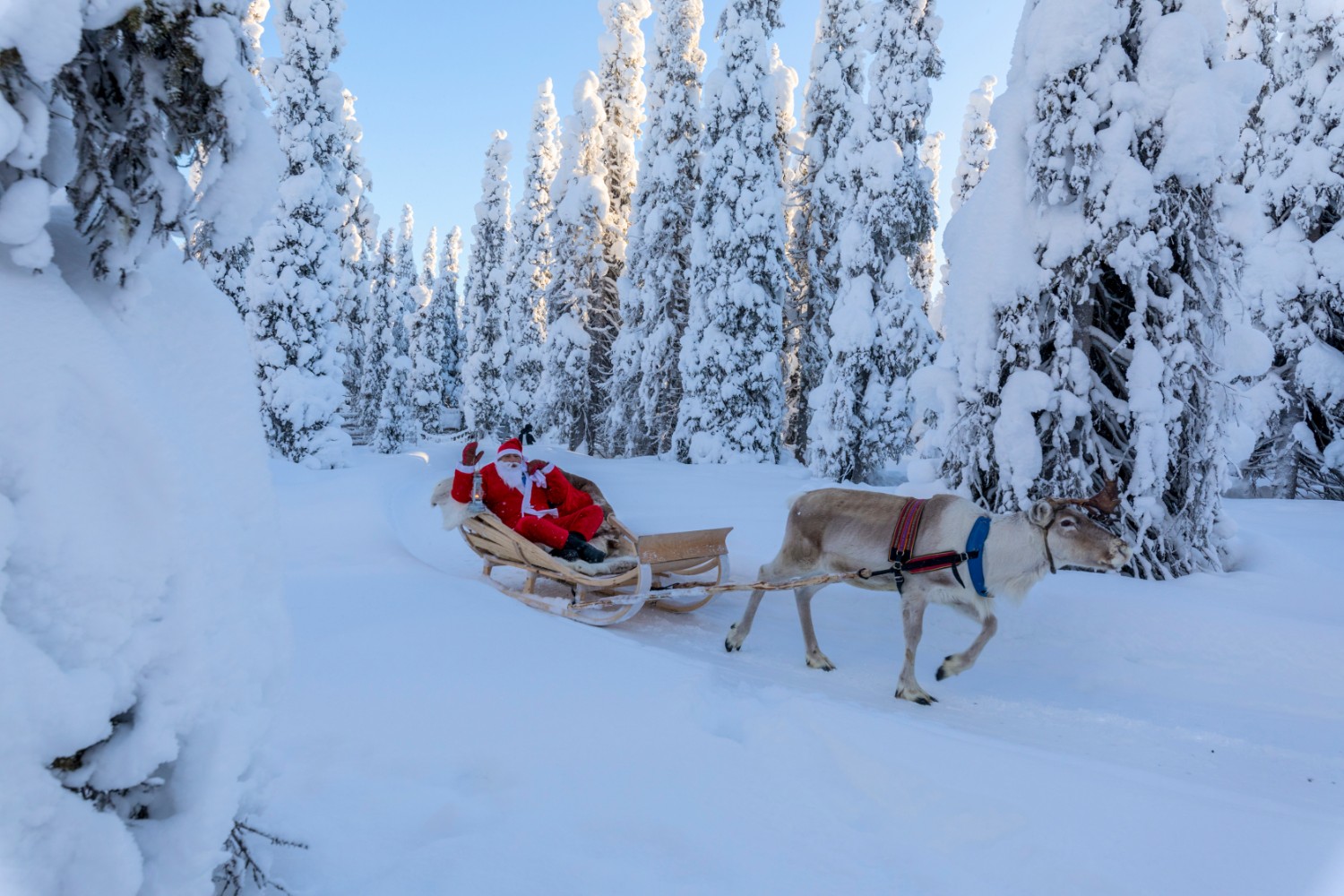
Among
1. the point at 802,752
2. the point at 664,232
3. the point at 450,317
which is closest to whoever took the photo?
the point at 802,752

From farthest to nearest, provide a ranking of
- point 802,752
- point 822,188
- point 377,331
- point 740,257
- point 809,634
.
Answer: point 377,331 < point 822,188 < point 740,257 < point 809,634 < point 802,752

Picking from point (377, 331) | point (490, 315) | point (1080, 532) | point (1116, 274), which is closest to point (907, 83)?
point (1116, 274)

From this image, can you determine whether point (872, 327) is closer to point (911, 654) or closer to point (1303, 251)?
point (1303, 251)

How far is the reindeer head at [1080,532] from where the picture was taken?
181 inches

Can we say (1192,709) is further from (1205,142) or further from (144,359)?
(144,359)

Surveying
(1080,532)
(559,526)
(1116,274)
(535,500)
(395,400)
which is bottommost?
(395,400)

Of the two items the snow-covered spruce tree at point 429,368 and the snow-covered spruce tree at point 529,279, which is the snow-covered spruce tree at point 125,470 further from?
the snow-covered spruce tree at point 429,368

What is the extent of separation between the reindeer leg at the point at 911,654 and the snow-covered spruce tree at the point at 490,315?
26.8 meters

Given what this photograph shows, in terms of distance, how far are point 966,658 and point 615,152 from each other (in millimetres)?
26193

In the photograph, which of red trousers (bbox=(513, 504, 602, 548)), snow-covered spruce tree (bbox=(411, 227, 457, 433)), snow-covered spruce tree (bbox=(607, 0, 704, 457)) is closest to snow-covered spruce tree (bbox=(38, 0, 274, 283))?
red trousers (bbox=(513, 504, 602, 548))

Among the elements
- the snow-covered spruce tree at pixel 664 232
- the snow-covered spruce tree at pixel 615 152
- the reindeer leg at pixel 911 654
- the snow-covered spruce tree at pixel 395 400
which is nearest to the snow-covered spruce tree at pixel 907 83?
the snow-covered spruce tree at pixel 664 232

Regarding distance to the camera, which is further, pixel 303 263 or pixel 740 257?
pixel 740 257

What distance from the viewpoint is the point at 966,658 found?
4891 mm

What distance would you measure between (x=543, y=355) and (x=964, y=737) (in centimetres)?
2433
